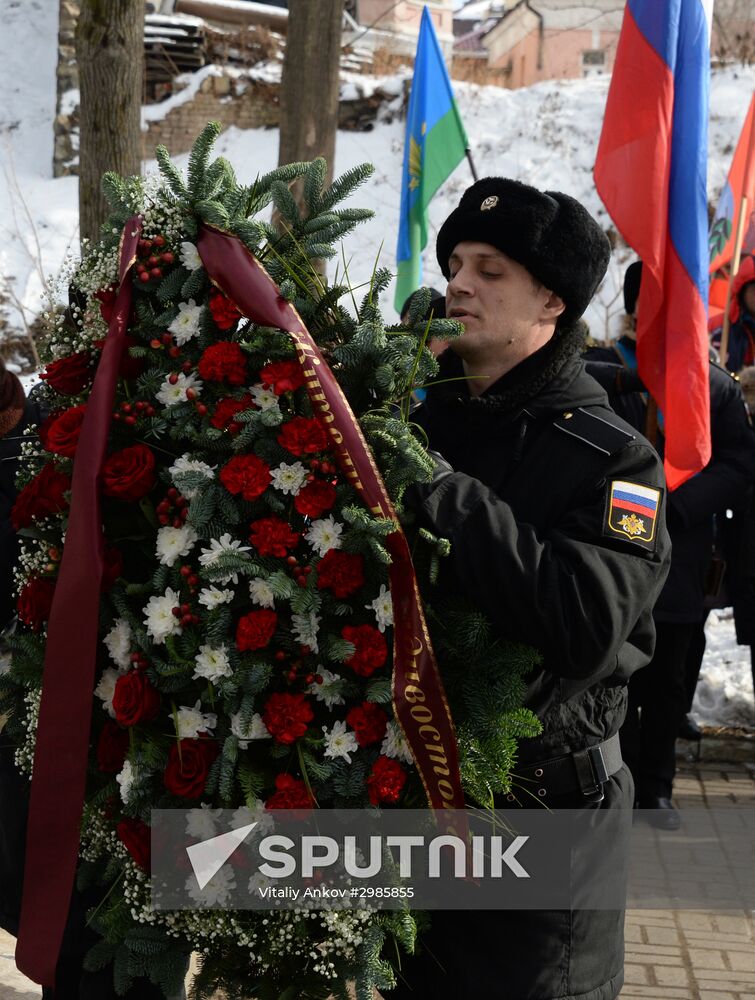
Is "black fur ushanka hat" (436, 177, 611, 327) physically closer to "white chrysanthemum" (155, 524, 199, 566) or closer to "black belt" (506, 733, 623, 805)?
"white chrysanthemum" (155, 524, 199, 566)

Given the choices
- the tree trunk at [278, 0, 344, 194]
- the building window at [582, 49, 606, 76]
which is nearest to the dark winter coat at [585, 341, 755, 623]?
the tree trunk at [278, 0, 344, 194]

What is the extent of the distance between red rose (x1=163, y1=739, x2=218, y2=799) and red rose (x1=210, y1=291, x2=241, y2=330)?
29.8 inches

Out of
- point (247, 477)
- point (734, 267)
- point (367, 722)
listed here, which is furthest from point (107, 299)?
point (734, 267)

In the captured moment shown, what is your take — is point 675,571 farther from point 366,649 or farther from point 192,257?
point 192,257

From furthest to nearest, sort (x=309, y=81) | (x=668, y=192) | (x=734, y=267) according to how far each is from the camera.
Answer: (x=309, y=81), (x=734, y=267), (x=668, y=192)

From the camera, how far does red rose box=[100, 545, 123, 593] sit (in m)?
2.15

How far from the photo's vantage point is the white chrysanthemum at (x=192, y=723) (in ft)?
6.82

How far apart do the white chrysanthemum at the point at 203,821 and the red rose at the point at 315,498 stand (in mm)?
551

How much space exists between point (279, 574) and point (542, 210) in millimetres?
924

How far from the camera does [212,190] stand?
223 centimetres

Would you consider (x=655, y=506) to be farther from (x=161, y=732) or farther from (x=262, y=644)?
(x=161, y=732)

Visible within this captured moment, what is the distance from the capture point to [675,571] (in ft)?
16.0

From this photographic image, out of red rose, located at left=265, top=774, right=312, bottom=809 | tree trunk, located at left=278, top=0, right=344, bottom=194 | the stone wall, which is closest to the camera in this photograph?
red rose, located at left=265, top=774, right=312, bottom=809

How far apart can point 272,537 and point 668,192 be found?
3340 millimetres
